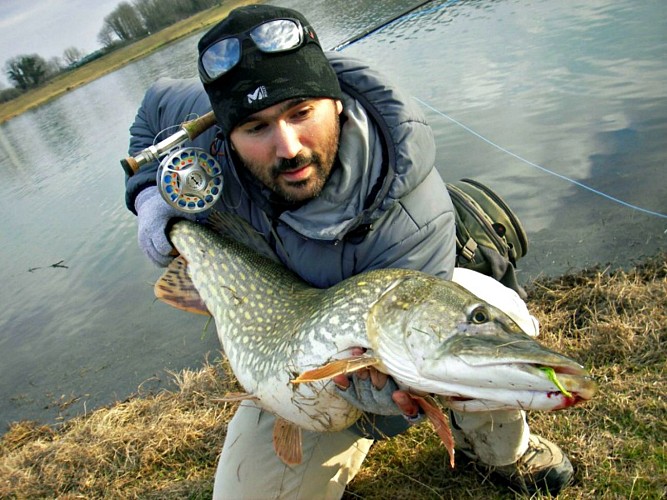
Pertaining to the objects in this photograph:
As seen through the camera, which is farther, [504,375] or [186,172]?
[186,172]

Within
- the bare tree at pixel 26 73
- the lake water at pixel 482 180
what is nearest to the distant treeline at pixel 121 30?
the bare tree at pixel 26 73

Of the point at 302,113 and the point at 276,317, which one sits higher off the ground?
the point at 302,113

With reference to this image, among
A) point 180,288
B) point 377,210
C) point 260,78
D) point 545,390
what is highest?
point 260,78

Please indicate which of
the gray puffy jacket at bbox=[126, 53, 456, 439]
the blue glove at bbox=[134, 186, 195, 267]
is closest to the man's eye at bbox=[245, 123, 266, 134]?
the gray puffy jacket at bbox=[126, 53, 456, 439]

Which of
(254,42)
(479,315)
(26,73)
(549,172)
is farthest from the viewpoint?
(26,73)

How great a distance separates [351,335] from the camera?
1857mm

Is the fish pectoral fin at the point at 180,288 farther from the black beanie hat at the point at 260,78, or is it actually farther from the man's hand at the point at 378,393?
the man's hand at the point at 378,393

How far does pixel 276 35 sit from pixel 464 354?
1.61 m

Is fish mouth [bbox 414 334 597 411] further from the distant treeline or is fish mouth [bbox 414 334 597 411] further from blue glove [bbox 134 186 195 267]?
the distant treeline

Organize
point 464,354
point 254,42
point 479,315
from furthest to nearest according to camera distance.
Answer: point 254,42
point 479,315
point 464,354

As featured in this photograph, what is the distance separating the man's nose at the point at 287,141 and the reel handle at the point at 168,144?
0.55 meters

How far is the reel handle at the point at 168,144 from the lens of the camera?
2527 mm

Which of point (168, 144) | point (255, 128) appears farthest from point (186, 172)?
point (255, 128)

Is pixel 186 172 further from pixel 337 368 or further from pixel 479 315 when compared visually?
pixel 479 315
